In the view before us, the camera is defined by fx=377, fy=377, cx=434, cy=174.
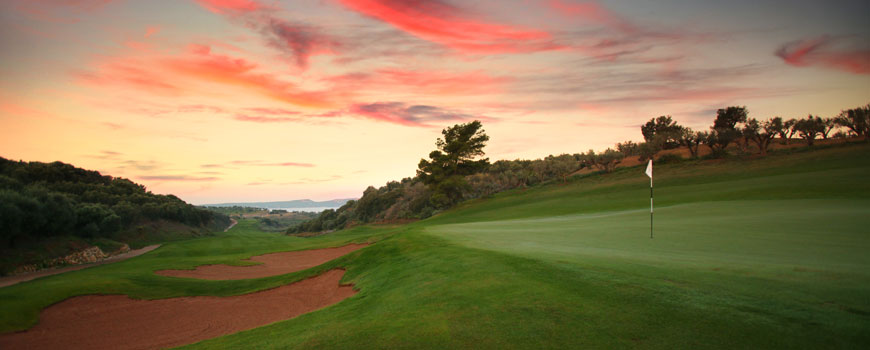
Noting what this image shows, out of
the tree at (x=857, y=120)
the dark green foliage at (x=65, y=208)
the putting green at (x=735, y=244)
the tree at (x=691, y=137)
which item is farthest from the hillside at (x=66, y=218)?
the tree at (x=857, y=120)

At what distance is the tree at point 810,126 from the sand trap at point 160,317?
78756mm

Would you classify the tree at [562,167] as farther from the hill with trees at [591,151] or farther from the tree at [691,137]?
the tree at [691,137]

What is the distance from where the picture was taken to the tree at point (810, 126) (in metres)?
60.7

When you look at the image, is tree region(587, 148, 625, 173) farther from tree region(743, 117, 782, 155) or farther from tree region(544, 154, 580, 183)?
tree region(743, 117, 782, 155)

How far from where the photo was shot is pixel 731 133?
62094 mm

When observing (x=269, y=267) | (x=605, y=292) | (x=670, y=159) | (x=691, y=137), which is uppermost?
(x=691, y=137)

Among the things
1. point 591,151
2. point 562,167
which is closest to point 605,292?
point 562,167

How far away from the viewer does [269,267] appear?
88.1 feet

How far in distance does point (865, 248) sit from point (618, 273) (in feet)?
23.6

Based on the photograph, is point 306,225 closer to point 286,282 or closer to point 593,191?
point 593,191

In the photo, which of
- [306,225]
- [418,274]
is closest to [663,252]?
[418,274]

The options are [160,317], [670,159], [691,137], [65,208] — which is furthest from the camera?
[670,159]

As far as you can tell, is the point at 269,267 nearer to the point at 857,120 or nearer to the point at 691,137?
the point at 691,137

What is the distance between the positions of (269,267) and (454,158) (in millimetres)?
40632
